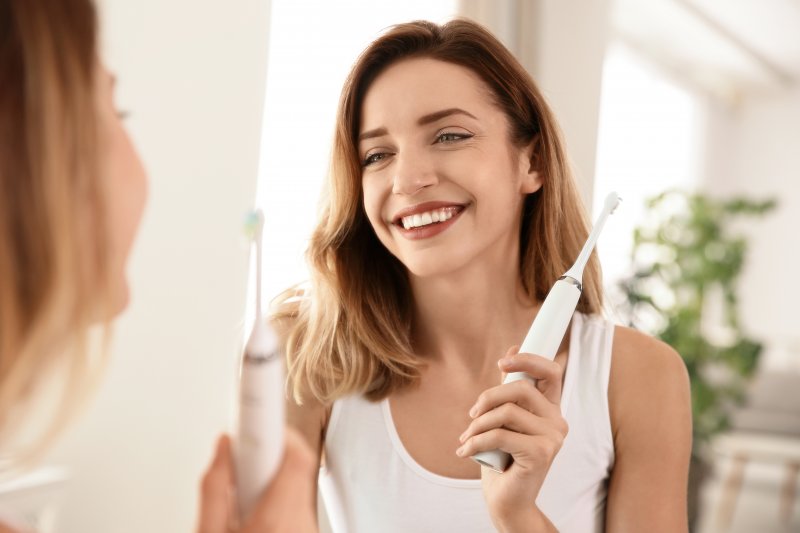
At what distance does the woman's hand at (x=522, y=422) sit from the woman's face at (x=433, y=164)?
254mm

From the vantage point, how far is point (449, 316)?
A: 1.19 metres

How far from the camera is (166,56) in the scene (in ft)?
5.77

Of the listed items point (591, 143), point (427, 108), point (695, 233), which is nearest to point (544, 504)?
point (427, 108)

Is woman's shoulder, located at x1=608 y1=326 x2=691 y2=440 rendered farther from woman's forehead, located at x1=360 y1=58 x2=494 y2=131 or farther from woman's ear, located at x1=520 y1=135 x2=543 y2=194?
woman's forehead, located at x1=360 y1=58 x2=494 y2=131

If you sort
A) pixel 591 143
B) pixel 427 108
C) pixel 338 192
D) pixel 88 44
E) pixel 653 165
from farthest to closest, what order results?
pixel 653 165
pixel 591 143
pixel 338 192
pixel 427 108
pixel 88 44

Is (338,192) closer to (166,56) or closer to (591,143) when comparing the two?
(166,56)

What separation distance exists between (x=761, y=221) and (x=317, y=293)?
6579 millimetres

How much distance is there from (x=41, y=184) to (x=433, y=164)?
68 cm

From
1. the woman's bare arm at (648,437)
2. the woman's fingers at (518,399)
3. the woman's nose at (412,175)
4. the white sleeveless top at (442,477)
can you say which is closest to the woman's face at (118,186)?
the woman's fingers at (518,399)

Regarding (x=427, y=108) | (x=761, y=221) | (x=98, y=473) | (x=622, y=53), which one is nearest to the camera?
(x=427, y=108)

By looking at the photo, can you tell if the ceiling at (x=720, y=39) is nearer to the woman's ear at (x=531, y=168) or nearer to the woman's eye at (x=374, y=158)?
the woman's ear at (x=531, y=168)

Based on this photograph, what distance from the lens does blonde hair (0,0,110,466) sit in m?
0.44

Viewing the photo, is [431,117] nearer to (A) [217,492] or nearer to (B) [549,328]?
(B) [549,328]

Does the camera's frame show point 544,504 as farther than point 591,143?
No
